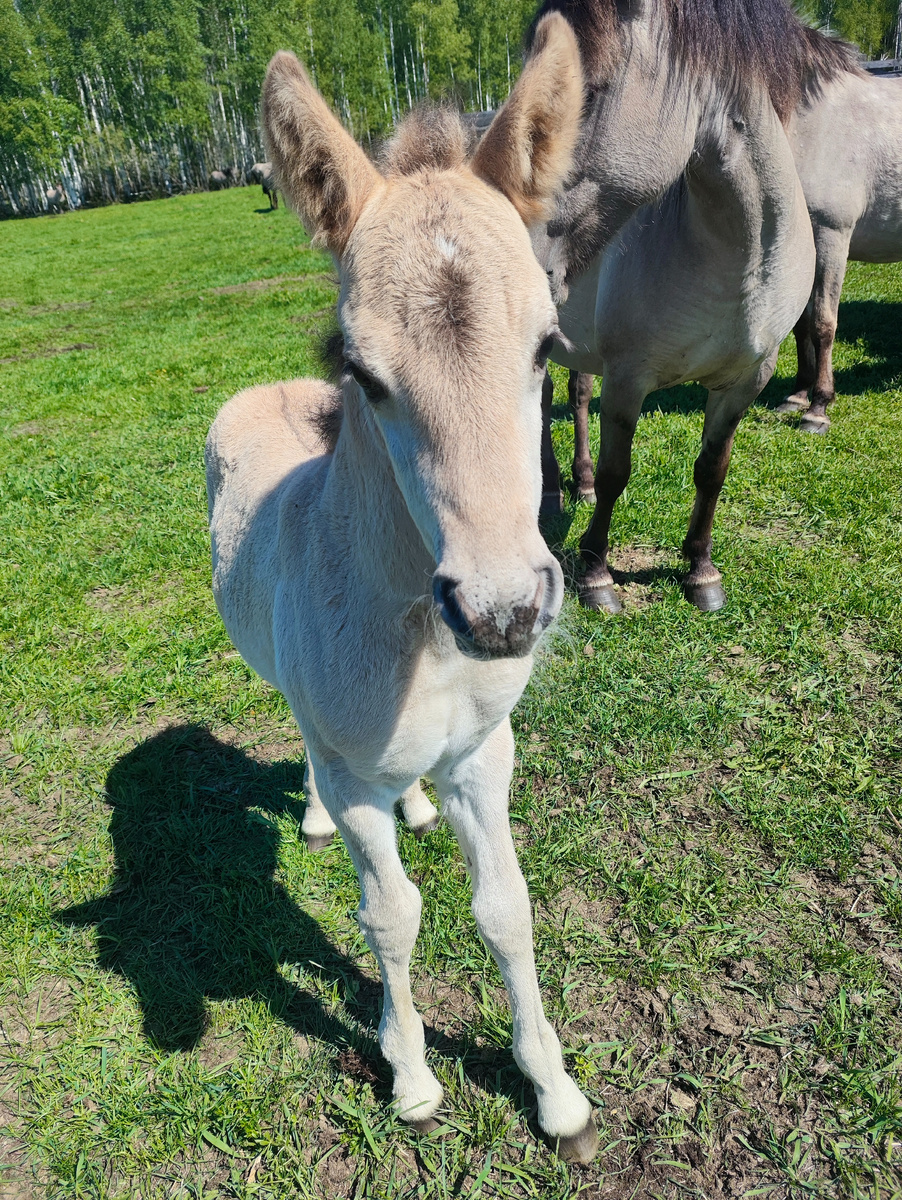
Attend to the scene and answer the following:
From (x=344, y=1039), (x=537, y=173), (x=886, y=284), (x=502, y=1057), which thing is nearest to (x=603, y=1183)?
(x=502, y=1057)

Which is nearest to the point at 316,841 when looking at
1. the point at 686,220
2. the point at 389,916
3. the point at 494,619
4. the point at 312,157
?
the point at 389,916

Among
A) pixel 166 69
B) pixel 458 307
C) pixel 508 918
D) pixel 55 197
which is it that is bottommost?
pixel 508 918

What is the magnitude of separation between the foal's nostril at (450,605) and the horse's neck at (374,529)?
17.2 inches

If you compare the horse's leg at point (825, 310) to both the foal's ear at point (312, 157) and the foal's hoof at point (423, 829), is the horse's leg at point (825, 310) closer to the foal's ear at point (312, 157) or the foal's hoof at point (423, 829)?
the foal's hoof at point (423, 829)

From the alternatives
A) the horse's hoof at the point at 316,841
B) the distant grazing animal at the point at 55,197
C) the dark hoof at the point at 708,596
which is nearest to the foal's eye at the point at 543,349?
the horse's hoof at the point at 316,841

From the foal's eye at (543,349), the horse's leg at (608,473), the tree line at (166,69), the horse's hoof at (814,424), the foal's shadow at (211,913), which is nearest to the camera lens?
the foal's eye at (543,349)

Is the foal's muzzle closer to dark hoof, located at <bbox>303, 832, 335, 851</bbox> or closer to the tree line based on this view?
dark hoof, located at <bbox>303, 832, 335, 851</bbox>

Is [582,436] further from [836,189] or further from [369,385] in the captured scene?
[369,385]

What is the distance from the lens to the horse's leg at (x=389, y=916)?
1889 mm

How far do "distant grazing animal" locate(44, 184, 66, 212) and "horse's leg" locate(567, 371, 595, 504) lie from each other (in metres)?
48.4

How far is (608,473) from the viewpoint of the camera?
163 inches

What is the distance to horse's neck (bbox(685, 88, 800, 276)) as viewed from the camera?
3.02 meters

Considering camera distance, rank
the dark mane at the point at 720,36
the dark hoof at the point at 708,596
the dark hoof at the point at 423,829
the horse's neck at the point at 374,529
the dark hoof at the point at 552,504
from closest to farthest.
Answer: the horse's neck at the point at 374,529 → the dark mane at the point at 720,36 → the dark hoof at the point at 423,829 → the dark hoof at the point at 708,596 → the dark hoof at the point at 552,504

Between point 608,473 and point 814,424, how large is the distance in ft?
8.97
